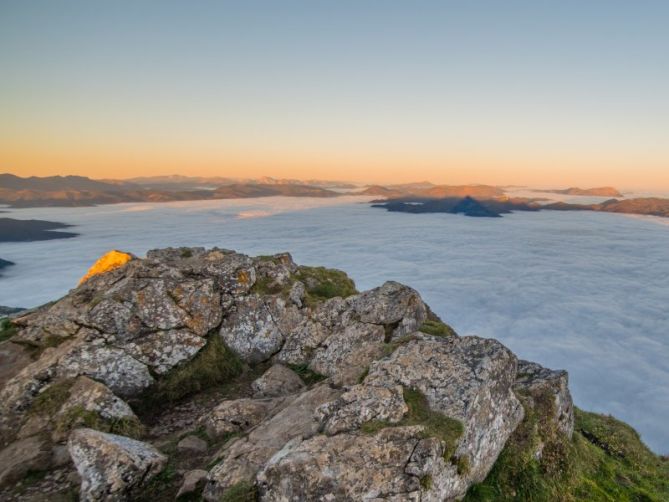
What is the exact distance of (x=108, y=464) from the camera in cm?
972

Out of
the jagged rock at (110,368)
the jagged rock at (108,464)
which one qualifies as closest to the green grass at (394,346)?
the jagged rock at (108,464)

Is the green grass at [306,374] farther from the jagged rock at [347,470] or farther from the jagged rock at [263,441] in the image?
the jagged rock at [347,470]

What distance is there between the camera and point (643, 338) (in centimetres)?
11662

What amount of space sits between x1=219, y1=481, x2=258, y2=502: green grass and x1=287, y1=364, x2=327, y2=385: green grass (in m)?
8.47

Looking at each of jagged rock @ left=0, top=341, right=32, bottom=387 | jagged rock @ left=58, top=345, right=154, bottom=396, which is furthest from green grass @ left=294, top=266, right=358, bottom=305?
jagged rock @ left=0, top=341, right=32, bottom=387

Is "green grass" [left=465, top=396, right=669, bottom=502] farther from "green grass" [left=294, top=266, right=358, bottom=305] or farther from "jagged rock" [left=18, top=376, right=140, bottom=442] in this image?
"green grass" [left=294, top=266, right=358, bottom=305]

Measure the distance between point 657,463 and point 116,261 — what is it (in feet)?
117

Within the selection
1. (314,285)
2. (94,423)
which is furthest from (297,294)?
(94,423)

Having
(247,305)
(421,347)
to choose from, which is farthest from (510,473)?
(247,305)

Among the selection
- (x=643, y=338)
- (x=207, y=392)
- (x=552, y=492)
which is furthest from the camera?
(x=643, y=338)

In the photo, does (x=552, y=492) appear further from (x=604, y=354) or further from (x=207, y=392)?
(x=604, y=354)

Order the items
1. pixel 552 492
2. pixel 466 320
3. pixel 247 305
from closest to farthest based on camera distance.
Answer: pixel 552 492 → pixel 247 305 → pixel 466 320

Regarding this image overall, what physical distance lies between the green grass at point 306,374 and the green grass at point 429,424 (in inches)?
302

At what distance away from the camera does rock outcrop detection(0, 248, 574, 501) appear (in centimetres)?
888
